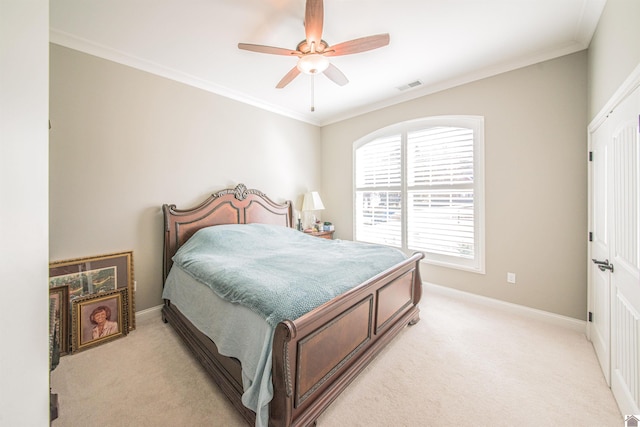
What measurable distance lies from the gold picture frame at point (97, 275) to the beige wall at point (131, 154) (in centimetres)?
10

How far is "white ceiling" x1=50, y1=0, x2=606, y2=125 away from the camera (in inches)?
76.8

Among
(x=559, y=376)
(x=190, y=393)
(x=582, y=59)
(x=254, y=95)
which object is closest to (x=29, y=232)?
(x=190, y=393)

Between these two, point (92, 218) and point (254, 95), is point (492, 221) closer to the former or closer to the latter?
point (254, 95)

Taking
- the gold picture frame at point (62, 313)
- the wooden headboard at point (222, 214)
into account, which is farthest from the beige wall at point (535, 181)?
the gold picture frame at point (62, 313)

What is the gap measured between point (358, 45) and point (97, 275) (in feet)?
10.3

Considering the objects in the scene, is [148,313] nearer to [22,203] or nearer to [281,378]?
[281,378]

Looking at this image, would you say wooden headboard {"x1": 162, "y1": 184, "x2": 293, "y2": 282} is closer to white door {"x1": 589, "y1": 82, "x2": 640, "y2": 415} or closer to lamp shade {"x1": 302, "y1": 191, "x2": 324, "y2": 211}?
lamp shade {"x1": 302, "y1": 191, "x2": 324, "y2": 211}

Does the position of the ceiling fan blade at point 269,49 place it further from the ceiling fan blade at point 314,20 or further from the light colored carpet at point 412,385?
the light colored carpet at point 412,385

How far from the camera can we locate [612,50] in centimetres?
169

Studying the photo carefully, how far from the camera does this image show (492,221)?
2.94m

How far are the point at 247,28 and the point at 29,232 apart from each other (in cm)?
231

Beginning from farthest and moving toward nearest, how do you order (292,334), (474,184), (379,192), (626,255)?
(379,192) → (474,184) → (626,255) → (292,334)

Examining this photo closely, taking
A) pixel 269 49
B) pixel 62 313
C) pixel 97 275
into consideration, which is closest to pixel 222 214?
pixel 97 275

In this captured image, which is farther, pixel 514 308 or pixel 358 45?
pixel 514 308
